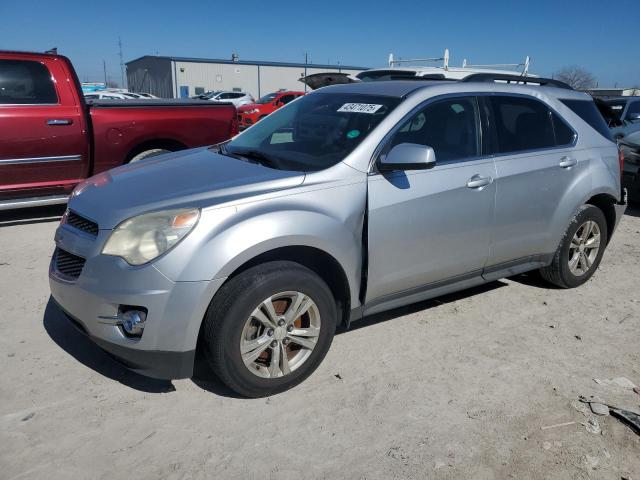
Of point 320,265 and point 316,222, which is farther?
point 320,265

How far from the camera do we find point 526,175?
12.7ft

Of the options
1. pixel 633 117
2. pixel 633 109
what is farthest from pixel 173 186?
pixel 633 109

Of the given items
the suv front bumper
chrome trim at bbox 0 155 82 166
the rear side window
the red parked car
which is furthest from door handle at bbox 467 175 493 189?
the red parked car

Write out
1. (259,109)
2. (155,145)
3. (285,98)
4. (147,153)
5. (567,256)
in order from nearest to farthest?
1. (567,256)
2. (147,153)
3. (155,145)
4. (259,109)
5. (285,98)

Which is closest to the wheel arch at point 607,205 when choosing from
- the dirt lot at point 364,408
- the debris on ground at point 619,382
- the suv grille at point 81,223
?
the dirt lot at point 364,408

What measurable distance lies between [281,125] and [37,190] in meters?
3.43

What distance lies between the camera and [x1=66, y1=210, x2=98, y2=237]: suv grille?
2.81 meters

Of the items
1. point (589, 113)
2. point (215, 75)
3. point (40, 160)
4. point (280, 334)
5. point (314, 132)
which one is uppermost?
point (215, 75)

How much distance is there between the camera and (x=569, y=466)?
2.49 metres

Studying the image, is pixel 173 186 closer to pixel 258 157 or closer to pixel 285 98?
pixel 258 157

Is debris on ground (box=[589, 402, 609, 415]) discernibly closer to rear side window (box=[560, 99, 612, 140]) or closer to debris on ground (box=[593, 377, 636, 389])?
debris on ground (box=[593, 377, 636, 389])

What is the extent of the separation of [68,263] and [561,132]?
12.3 ft

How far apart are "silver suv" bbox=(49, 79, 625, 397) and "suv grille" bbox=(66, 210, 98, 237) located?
0.09 feet

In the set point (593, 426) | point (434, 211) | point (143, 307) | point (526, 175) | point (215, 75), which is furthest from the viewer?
point (215, 75)
